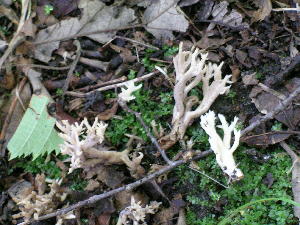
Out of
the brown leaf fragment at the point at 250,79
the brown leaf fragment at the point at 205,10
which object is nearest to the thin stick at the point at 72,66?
the brown leaf fragment at the point at 205,10

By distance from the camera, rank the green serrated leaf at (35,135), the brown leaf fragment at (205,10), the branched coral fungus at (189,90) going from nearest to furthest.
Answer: the branched coral fungus at (189,90), the green serrated leaf at (35,135), the brown leaf fragment at (205,10)

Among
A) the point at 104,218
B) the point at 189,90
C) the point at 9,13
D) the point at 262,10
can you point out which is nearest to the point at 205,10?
the point at 262,10

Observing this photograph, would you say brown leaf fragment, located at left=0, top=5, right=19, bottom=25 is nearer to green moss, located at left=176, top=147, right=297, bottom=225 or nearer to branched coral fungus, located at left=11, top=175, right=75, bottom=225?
branched coral fungus, located at left=11, top=175, right=75, bottom=225

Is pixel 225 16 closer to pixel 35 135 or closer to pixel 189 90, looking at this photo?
pixel 189 90

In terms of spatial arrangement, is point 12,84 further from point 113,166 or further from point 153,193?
point 153,193

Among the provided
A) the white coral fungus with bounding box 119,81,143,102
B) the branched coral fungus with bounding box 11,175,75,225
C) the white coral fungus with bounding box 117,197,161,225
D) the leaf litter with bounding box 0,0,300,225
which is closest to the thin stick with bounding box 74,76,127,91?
the leaf litter with bounding box 0,0,300,225

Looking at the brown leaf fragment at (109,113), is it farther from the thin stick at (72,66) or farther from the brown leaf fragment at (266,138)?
the brown leaf fragment at (266,138)
